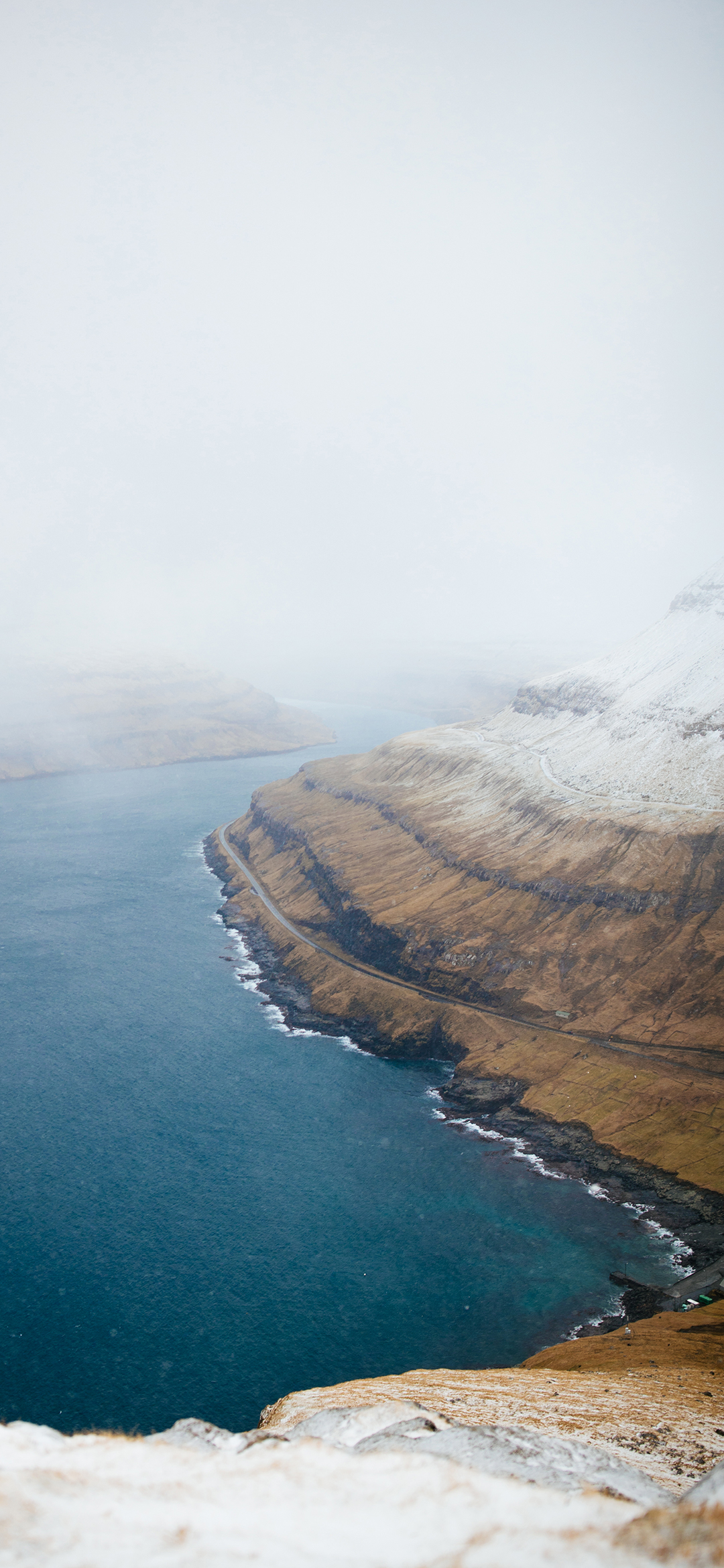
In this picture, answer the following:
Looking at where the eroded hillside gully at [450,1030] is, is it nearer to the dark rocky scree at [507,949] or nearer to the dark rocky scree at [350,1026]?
the dark rocky scree at [350,1026]

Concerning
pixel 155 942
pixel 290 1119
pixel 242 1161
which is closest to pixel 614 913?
pixel 290 1119

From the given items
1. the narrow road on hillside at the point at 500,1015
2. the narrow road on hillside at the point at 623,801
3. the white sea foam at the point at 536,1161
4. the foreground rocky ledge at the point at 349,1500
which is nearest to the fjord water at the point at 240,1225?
the white sea foam at the point at 536,1161

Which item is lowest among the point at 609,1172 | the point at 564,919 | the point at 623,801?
the point at 609,1172

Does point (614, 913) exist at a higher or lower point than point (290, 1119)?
higher

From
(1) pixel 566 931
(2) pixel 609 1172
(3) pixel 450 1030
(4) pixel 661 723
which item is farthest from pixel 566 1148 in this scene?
(4) pixel 661 723

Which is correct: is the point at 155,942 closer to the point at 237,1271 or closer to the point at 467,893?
the point at 467,893

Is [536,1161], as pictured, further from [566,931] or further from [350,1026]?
[566,931]

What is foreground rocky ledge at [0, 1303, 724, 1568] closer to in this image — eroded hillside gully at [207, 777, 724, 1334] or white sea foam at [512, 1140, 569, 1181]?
eroded hillside gully at [207, 777, 724, 1334]

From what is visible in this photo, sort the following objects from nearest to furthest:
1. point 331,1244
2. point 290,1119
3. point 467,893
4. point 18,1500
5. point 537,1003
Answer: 1. point 18,1500
2. point 331,1244
3. point 290,1119
4. point 537,1003
5. point 467,893

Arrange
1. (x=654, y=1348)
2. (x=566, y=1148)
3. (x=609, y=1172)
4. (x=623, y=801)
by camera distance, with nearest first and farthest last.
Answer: (x=654, y=1348)
(x=609, y=1172)
(x=566, y=1148)
(x=623, y=801)
